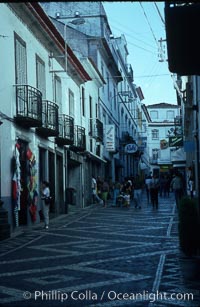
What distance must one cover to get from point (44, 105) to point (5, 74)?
3.82 meters

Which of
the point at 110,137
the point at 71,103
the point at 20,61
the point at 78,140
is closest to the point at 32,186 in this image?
the point at 20,61

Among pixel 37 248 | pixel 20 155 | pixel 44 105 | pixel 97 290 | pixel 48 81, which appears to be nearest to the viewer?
pixel 97 290

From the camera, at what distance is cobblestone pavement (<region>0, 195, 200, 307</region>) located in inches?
247

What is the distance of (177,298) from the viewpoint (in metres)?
6.16

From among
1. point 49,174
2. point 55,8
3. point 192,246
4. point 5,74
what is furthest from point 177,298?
point 55,8

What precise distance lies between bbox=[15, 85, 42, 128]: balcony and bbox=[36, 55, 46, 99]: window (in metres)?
2.07

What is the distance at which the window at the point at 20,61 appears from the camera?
15.9 metres

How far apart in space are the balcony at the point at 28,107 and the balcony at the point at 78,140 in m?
8.09

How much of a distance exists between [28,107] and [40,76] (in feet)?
11.1

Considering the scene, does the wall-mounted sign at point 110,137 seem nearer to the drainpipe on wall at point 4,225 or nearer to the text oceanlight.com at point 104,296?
the drainpipe on wall at point 4,225

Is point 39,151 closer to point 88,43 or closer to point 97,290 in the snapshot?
point 97,290

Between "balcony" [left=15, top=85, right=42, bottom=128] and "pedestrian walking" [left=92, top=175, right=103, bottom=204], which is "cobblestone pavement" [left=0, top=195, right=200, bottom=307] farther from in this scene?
"pedestrian walking" [left=92, top=175, right=103, bottom=204]

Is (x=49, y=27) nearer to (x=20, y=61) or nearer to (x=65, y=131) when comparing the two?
(x=20, y=61)

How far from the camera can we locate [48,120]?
18.6 m
